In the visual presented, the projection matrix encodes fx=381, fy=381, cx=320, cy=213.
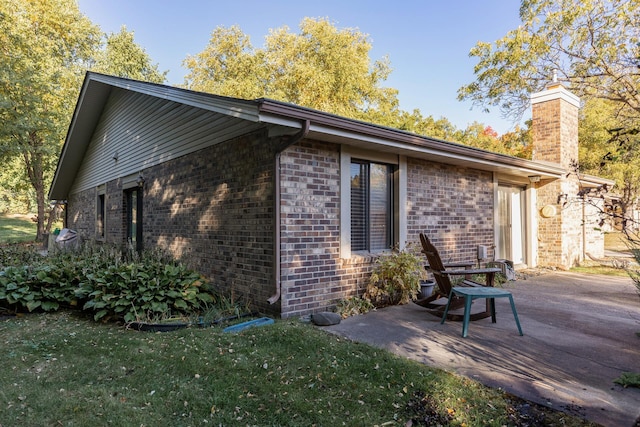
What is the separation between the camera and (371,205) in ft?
19.5

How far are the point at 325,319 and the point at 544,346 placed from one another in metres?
2.30

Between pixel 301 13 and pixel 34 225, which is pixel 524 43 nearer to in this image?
pixel 301 13

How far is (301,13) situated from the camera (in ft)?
69.1

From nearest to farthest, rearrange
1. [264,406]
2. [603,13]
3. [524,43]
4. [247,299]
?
1. [264,406]
2. [247,299]
3. [603,13]
4. [524,43]

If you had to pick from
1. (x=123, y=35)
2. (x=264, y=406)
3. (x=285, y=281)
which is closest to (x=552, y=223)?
(x=285, y=281)

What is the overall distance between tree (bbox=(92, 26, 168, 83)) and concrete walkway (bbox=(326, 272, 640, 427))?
2509 cm

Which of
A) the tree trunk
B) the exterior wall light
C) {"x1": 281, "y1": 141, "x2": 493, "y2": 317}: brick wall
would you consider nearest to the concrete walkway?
{"x1": 281, "y1": 141, "x2": 493, "y2": 317}: brick wall

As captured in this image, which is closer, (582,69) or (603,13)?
(603,13)

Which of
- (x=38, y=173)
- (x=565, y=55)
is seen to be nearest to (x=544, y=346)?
(x=565, y=55)

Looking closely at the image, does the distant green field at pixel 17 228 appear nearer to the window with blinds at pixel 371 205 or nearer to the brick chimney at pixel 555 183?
the window with blinds at pixel 371 205

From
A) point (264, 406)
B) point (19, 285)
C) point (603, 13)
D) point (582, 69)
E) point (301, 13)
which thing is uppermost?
point (301, 13)

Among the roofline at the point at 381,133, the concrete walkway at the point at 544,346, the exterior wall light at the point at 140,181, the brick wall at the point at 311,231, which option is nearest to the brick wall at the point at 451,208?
the roofline at the point at 381,133

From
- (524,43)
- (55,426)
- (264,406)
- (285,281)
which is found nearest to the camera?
(55,426)

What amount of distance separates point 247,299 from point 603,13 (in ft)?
43.6
